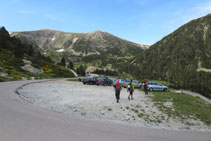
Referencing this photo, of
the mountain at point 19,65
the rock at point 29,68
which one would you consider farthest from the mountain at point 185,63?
the rock at point 29,68

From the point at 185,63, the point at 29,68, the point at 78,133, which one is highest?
the point at 185,63

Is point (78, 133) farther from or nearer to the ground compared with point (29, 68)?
nearer to the ground

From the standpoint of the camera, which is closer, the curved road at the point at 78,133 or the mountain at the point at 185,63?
the curved road at the point at 78,133

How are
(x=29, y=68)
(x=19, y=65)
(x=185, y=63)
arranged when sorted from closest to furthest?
(x=19, y=65), (x=29, y=68), (x=185, y=63)

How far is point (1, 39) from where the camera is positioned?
66.8m

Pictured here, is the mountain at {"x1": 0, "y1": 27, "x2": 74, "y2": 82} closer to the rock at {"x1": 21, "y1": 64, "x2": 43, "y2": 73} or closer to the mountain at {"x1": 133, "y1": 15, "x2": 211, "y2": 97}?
the rock at {"x1": 21, "y1": 64, "x2": 43, "y2": 73}

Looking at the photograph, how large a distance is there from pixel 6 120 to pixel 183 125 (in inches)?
359

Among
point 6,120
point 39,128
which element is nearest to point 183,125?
point 39,128

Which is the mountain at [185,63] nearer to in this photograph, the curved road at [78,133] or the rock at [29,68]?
the rock at [29,68]

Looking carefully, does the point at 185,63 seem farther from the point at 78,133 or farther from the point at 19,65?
the point at 78,133

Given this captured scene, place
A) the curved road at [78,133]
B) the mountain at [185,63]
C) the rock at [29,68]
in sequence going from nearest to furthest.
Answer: the curved road at [78,133]
the rock at [29,68]
the mountain at [185,63]

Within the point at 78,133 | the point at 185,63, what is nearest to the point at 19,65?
the point at 78,133

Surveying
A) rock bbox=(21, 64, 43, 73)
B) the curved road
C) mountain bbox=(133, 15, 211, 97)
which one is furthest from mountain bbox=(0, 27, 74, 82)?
mountain bbox=(133, 15, 211, 97)

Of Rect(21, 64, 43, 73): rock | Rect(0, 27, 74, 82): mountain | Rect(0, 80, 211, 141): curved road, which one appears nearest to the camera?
Rect(0, 80, 211, 141): curved road
